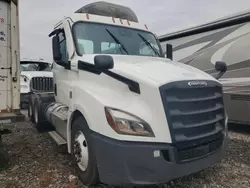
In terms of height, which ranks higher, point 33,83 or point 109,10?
point 109,10

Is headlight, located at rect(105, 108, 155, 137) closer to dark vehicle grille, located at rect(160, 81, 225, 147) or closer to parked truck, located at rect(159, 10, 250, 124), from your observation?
dark vehicle grille, located at rect(160, 81, 225, 147)

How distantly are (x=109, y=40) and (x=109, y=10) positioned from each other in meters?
0.96

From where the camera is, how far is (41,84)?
9852 mm

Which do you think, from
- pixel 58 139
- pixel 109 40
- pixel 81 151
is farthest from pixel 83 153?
pixel 109 40

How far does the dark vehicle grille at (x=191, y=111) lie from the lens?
2.81m

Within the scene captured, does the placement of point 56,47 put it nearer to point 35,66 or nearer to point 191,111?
point 191,111

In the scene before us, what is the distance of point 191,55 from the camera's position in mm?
8117

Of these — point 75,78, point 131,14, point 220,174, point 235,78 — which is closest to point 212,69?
point 235,78

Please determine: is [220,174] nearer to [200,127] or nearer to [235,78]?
[200,127]

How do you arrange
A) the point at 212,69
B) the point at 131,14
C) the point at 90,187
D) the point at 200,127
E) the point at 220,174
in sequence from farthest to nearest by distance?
the point at 212,69
the point at 131,14
the point at 220,174
the point at 90,187
the point at 200,127

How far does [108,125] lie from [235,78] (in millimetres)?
5143

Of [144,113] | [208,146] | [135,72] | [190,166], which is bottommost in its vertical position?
[190,166]

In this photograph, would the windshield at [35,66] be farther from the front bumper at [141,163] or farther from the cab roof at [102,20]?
the front bumper at [141,163]

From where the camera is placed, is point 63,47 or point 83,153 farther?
point 63,47
